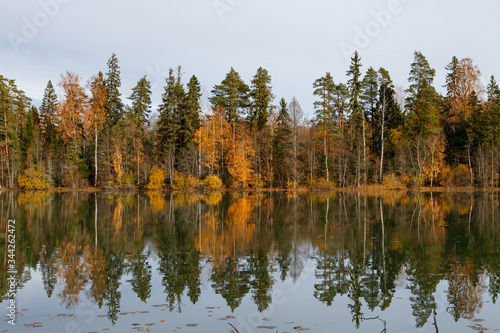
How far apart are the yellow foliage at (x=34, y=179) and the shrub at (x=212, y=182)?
71.2ft

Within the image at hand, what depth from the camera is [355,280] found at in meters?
10.7

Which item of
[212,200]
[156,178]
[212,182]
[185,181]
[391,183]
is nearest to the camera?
[212,200]

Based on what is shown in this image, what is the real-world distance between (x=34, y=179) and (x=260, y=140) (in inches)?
1224

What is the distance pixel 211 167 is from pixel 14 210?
31.0 m

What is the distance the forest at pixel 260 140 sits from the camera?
5297 centimetres

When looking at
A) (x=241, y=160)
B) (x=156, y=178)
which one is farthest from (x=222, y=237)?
(x=156, y=178)

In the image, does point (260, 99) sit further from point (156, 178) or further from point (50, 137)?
point (50, 137)

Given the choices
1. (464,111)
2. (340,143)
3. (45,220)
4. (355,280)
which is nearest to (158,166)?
(340,143)

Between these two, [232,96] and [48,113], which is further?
[48,113]

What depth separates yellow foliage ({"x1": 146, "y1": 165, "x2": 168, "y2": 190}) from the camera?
178 ft

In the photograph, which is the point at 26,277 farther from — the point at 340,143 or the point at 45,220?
the point at 340,143

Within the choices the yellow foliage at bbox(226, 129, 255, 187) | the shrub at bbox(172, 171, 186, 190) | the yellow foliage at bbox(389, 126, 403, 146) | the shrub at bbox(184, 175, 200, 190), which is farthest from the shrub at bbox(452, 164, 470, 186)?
the shrub at bbox(172, 171, 186, 190)

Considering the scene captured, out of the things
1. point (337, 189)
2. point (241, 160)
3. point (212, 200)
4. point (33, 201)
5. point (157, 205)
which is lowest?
point (157, 205)

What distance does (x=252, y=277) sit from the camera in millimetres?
10984
